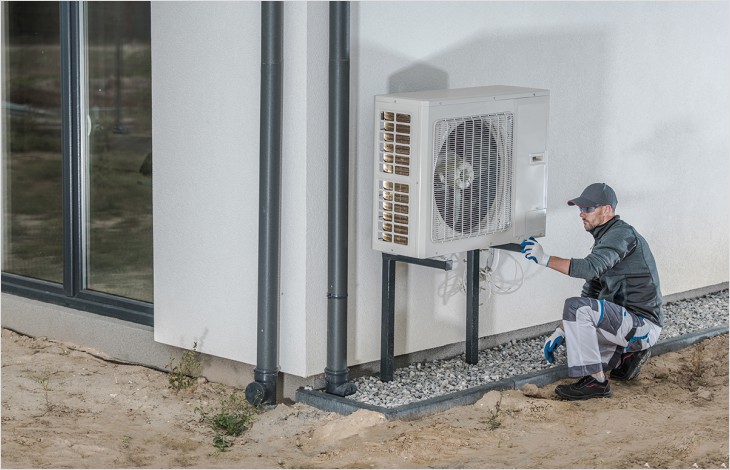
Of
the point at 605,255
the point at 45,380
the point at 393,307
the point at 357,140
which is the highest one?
the point at 357,140

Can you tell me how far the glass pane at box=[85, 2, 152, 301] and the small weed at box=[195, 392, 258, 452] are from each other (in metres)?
1.21

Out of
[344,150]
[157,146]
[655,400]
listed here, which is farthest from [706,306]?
[157,146]

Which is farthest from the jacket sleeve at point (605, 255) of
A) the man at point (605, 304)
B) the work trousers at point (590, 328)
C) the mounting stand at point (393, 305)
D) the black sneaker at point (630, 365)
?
the black sneaker at point (630, 365)

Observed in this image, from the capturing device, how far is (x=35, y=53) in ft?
36.4

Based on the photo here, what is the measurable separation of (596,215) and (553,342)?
2.49 feet

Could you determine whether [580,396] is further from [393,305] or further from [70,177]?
[70,177]

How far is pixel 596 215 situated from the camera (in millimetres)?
6285

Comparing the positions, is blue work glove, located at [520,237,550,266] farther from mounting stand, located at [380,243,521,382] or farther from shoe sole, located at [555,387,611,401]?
shoe sole, located at [555,387,611,401]

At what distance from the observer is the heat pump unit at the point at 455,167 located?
18.6 ft

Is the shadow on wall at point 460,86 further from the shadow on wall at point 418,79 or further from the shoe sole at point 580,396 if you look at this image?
the shoe sole at point 580,396

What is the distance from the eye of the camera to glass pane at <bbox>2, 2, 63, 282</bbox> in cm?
797

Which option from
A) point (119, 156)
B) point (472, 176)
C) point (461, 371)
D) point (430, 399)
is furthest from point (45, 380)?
point (119, 156)

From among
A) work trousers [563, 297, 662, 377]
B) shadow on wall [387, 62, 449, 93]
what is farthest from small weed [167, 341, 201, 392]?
work trousers [563, 297, 662, 377]

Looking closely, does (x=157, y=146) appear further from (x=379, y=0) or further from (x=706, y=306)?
(x=706, y=306)
